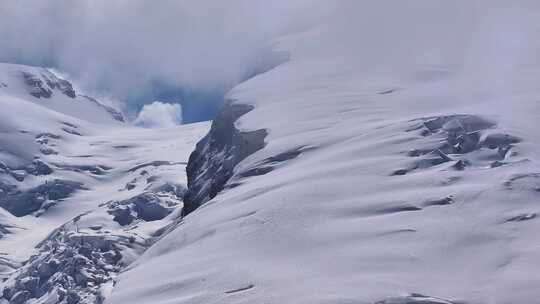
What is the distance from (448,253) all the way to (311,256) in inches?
742

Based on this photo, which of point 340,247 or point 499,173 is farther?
point 499,173

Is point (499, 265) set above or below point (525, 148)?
below

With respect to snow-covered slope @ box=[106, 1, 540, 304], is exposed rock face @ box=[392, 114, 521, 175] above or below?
above

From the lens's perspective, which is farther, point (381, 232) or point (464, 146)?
point (464, 146)

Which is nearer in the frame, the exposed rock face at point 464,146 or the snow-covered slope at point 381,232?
the snow-covered slope at point 381,232

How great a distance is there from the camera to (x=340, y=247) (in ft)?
504

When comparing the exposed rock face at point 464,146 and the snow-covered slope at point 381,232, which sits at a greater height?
the exposed rock face at point 464,146

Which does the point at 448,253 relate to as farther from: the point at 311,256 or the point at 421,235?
the point at 311,256

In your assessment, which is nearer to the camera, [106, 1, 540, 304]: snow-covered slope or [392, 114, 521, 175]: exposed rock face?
[106, 1, 540, 304]: snow-covered slope

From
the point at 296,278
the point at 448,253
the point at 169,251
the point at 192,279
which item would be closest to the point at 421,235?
the point at 448,253

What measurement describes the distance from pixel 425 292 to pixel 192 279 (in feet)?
128

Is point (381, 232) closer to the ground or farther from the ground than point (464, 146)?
closer to the ground

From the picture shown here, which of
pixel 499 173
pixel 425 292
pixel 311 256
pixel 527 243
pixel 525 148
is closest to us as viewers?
pixel 425 292

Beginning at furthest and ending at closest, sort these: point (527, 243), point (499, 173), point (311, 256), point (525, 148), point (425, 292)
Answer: point (525, 148) < point (499, 173) < point (311, 256) < point (527, 243) < point (425, 292)
